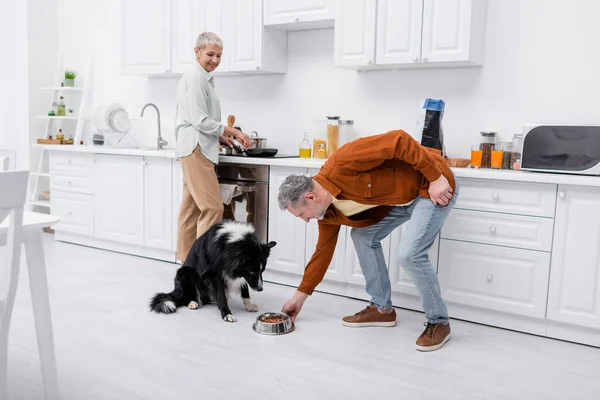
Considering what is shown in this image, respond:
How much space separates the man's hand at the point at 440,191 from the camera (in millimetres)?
2604

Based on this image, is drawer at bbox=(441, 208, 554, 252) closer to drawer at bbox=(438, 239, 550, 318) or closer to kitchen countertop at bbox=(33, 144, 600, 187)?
drawer at bbox=(438, 239, 550, 318)

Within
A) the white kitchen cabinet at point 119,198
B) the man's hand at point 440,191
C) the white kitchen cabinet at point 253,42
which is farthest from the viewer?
the white kitchen cabinet at point 119,198

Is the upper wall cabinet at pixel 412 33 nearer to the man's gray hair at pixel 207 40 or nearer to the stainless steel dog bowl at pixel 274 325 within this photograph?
the man's gray hair at pixel 207 40

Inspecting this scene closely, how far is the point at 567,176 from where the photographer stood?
2932 mm

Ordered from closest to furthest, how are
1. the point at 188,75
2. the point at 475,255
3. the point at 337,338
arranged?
the point at 337,338
the point at 475,255
the point at 188,75

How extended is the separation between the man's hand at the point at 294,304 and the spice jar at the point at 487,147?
1.53m

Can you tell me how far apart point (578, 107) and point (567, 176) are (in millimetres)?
702

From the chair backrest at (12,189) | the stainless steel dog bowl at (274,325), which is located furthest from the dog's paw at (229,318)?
the chair backrest at (12,189)

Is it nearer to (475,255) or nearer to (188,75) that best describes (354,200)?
(475,255)

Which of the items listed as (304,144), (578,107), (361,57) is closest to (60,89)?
(304,144)

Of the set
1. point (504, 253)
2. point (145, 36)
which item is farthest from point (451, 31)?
point (145, 36)

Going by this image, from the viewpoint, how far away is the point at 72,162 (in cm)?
493

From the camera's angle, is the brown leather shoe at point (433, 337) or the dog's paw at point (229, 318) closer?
the brown leather shoe at point (433, 337)

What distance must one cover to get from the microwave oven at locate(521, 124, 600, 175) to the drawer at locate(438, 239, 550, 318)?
49cm
